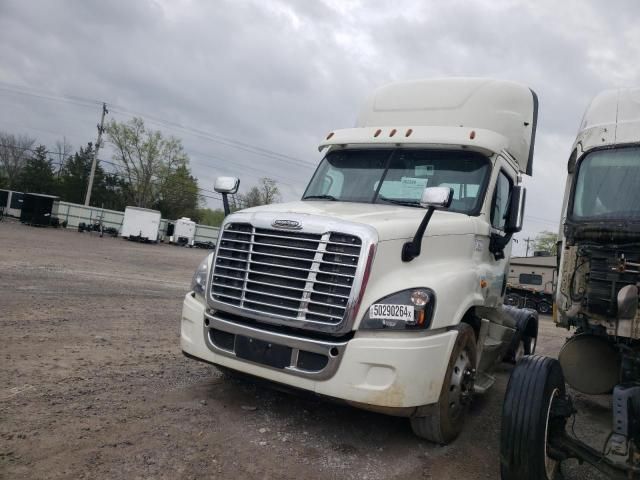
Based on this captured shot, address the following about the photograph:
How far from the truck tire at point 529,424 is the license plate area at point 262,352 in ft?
5.20

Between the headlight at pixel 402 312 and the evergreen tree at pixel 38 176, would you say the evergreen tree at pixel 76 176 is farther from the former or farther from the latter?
the headlight at pixel 402 312

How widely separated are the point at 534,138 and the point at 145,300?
772 centimetres

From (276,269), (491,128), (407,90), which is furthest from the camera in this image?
(407,90)

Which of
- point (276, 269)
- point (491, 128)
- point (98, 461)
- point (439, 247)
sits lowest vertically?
point (98, 461)

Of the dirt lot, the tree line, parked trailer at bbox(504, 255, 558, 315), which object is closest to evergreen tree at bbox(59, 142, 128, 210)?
the tree line

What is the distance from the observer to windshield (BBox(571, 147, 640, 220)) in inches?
194

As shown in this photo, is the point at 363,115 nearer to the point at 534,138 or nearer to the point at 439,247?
the point at 534,138

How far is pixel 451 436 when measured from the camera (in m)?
3.93

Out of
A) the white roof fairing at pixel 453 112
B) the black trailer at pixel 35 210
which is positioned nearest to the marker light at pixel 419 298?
the white roof fairing at pixel 453 112

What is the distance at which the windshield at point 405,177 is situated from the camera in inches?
188

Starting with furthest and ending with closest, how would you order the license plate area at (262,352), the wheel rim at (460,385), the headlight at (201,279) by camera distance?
the headlight at (201,279), the wheel rim at (460,385), the license plate area at (262,352)

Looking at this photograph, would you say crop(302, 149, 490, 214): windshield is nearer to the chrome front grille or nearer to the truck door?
the truck door

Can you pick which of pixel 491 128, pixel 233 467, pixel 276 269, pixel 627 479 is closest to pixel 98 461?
pixel 233 467

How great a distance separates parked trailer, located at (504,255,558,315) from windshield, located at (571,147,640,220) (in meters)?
19.2
